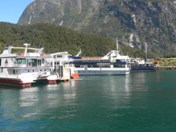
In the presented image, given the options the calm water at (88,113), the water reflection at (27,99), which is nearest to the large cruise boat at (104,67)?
the water reflection at (27,99)

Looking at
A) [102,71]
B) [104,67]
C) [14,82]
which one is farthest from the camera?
[104,67]

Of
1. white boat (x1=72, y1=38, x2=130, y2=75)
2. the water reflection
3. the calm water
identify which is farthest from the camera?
white boat (x1=72, y1=38, x2=130, y2=75)

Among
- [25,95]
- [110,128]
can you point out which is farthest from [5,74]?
[110,128]

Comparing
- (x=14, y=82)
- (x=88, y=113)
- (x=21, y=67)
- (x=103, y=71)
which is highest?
(x=21, y=67)

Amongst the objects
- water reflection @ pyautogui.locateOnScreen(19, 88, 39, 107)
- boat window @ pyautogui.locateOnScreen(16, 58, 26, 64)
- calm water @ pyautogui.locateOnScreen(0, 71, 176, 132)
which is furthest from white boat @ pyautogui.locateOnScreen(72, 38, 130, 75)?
calm water @ pyautogui.locateOnScreen(0, 71, 176, 132)

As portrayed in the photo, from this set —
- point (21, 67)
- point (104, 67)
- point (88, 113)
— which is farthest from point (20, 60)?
point (104, 67)

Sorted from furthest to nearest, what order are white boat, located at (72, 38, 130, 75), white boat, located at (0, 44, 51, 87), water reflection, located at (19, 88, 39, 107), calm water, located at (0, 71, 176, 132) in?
1. white boat, located at (72, 38, 130, 75)
2. white boat, located at (0, 44, 51, 87)
3. water reflection, located at (19, 88, 39, 107)
4. calm water, located at (0, 71, 176, 132)

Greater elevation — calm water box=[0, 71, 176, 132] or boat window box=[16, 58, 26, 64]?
boat window box=[16, 58, 26, 64]

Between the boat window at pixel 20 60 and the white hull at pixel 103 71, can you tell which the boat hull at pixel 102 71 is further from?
the boat window at pixel 20 60

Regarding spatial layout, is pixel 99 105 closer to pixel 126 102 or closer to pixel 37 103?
pixel 126 102

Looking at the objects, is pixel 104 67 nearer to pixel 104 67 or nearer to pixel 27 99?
pixel 104 67

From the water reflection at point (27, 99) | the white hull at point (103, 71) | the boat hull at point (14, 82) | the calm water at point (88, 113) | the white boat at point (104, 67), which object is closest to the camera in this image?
the calm water at point (88, 113)

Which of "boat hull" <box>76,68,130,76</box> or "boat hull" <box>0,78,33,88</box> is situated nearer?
"boat hull" <box>0,78,33,88</box>

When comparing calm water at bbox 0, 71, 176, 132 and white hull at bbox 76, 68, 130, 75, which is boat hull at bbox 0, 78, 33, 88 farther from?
white hull at bbox 76, 68, 130, 75
